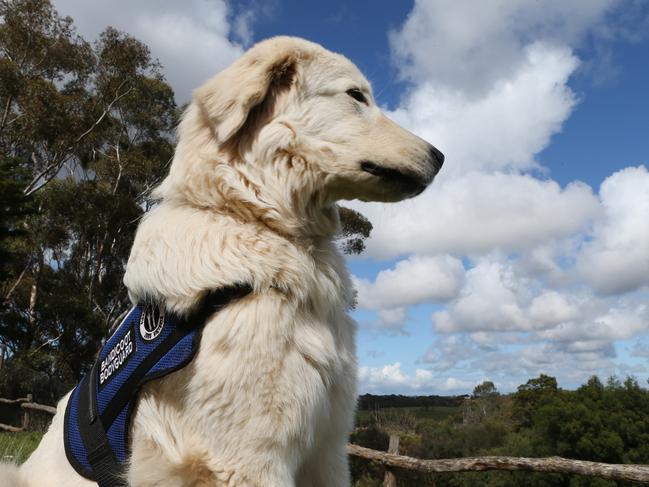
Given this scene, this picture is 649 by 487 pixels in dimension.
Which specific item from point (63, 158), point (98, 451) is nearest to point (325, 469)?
point (98, 451)

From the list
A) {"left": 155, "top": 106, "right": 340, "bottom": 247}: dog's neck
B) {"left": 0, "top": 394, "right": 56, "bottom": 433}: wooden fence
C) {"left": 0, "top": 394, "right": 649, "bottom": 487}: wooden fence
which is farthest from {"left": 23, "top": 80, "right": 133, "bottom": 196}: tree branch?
{"left": 155, "top": 106, "right": 340, "bottom": 247}: dog's neck

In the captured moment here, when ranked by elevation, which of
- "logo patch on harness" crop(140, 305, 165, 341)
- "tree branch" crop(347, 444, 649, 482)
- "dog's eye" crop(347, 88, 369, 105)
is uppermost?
"dog's eye" crop(347, 88, 369, 105)

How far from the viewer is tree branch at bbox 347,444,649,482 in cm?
528

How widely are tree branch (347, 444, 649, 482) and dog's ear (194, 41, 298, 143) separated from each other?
12.1 ft

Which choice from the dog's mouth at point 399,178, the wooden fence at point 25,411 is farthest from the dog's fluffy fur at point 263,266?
the wooden fence at point 25,411

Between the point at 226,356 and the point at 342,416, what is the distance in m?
0.60

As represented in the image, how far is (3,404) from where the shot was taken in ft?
53.7

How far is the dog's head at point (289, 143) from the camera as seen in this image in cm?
231

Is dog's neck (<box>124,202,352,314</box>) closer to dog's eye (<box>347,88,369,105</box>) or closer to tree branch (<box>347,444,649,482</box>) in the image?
dog's eye (<box>347,88,369,105</box>)

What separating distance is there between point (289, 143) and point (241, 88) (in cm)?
30

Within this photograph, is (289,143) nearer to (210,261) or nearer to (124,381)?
(210,261)

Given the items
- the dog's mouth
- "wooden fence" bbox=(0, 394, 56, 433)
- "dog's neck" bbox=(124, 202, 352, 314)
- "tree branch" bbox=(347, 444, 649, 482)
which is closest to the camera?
"dog's neck" bbox=(124, 202, 352, 314)

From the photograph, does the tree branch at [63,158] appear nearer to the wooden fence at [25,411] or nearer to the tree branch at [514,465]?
the wooden fence at [25,411]

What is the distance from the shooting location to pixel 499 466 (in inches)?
252
